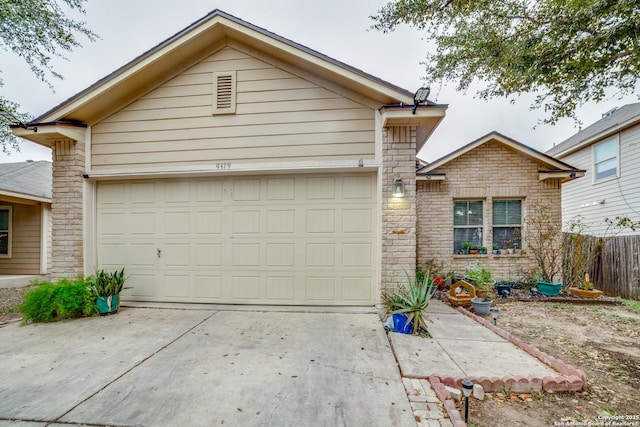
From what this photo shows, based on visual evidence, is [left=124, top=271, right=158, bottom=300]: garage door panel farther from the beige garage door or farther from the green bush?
the green bush

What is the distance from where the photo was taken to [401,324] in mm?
3666

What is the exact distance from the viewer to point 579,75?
4.81 meters

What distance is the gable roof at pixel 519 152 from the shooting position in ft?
23.1

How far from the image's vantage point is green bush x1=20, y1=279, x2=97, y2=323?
4.22 meters

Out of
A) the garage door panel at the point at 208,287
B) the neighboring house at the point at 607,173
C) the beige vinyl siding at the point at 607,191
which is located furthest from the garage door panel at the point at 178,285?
the neighboring house at the point at 607,173

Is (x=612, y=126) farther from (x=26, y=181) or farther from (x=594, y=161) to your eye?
(x=26, y=181)

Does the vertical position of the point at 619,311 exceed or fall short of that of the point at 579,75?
it falls short

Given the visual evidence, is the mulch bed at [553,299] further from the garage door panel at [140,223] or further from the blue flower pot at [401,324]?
the garage door panel at [140,223]

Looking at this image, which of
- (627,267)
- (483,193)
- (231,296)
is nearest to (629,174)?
(627,267)

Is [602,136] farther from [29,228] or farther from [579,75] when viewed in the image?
[29,228]

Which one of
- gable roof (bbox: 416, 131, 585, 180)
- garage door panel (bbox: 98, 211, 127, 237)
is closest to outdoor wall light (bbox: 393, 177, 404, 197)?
gable roof (bbox: 416, 131, 585, 180)

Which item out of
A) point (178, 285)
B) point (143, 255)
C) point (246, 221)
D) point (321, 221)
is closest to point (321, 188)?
point (321, 221)

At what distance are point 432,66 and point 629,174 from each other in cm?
743

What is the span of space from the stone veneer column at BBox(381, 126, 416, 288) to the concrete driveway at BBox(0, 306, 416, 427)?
1.00m
